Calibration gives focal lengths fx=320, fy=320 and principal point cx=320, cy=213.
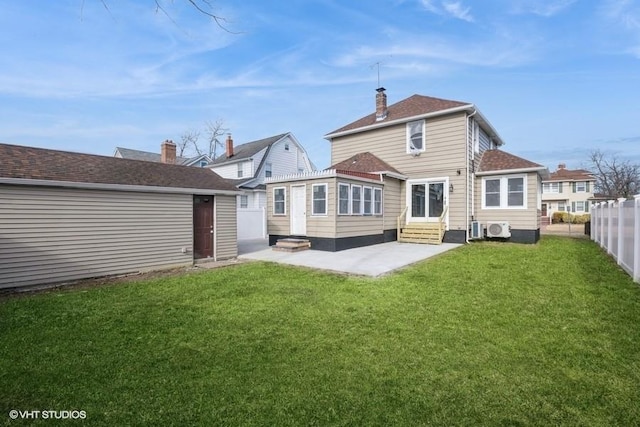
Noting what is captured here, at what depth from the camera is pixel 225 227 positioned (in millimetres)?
11812

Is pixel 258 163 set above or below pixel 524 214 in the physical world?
above

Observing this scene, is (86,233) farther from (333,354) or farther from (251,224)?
(251,224)

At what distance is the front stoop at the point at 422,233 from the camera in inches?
562

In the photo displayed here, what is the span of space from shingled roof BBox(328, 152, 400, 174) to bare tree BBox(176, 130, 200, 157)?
112 ft

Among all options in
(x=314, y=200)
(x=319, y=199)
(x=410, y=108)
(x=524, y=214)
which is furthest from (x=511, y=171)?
(x=314, y=200)

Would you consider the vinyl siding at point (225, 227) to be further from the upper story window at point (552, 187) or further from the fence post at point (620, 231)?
the upper story window at point (552, 187)

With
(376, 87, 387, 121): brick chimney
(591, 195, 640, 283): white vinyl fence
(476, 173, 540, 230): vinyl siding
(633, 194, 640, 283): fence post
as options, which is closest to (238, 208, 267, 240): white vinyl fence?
(376, 87, 387, 121): brick chimney

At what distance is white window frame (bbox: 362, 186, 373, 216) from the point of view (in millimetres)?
13805

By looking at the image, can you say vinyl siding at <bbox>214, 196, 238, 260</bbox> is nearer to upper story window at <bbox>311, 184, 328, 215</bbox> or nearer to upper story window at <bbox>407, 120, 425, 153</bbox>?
upper story window at <bbox>311, 184, 328, 215</bbox>

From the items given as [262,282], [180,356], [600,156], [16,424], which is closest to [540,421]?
[180,356]

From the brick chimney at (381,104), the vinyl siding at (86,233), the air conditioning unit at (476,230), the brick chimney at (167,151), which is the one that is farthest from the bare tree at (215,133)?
the air conditioning unit at (476,230)

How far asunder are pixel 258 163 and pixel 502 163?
17633mm

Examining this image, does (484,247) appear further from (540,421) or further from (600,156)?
(600,156)

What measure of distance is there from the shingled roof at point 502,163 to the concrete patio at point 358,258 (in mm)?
4412
